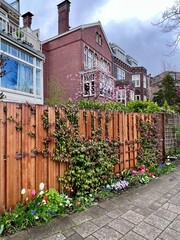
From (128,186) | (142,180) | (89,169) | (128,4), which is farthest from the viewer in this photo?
(128,4)

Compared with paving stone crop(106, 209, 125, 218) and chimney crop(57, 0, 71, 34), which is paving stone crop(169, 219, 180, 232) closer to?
paving stone crop(106, 209, 125, 218)

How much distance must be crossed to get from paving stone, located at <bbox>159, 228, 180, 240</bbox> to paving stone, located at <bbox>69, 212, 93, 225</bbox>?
3.04ft

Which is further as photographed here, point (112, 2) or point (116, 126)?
point (112, 2)

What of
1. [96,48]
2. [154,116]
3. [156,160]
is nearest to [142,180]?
[156,160]

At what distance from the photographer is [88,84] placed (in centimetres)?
1413

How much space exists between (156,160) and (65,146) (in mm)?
3074

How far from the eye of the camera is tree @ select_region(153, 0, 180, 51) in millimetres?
7285

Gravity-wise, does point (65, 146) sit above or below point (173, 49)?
below

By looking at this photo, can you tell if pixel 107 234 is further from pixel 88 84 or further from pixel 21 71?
pixel 88 84

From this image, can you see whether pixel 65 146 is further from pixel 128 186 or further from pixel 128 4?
pixel 128 4

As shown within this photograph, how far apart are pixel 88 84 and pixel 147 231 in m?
12.8

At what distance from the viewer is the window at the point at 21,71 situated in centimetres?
926

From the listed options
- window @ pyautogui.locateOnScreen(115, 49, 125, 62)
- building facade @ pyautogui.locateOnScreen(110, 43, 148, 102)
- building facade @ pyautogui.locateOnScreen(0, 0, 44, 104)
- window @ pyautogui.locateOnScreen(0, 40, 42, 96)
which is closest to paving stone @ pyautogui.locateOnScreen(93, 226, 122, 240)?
building facade @ pyautogui.locateOnScreen(0, 0, 44, 104)

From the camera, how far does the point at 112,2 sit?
7629 millimetres
